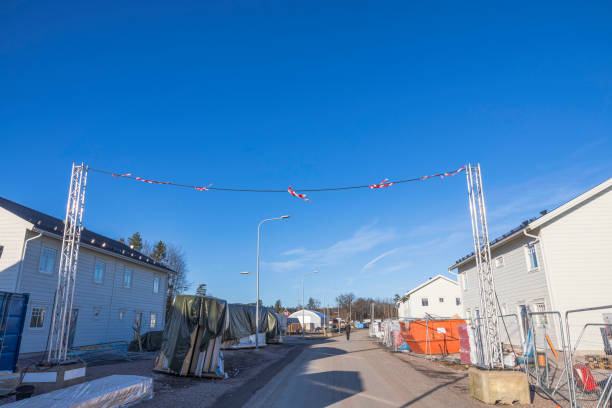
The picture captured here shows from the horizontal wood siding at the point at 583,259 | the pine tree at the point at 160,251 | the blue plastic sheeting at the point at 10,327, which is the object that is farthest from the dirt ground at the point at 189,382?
the pine tree at the point at 160,251

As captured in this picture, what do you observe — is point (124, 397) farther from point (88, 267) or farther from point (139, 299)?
point (139, 299)

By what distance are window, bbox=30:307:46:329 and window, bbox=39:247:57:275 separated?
1761 mm

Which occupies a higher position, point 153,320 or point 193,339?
point 153,320

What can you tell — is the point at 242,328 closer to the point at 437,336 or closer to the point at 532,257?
the point at 437,336

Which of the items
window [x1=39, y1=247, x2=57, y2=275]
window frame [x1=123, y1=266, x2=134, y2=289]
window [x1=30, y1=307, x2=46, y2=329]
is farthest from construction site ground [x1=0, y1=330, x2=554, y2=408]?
window frame [x1=123, y1=266, x2=134, y2=289]

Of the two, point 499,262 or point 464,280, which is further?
point 464,280

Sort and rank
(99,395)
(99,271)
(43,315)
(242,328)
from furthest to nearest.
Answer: (242,328) → (99,271) → (43,315) → (99,395)

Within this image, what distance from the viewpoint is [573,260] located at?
1775cm

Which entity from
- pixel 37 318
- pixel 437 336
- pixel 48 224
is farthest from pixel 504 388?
pixel 48 224

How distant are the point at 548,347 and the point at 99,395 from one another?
18621mm

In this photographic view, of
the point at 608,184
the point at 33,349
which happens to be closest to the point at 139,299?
the point at 33,349

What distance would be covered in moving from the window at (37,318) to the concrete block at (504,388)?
19.0 m

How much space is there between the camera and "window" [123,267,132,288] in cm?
2581

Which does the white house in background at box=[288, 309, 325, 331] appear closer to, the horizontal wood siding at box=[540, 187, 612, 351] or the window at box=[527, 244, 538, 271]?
the window at box=[527, 244, 538, 271]
